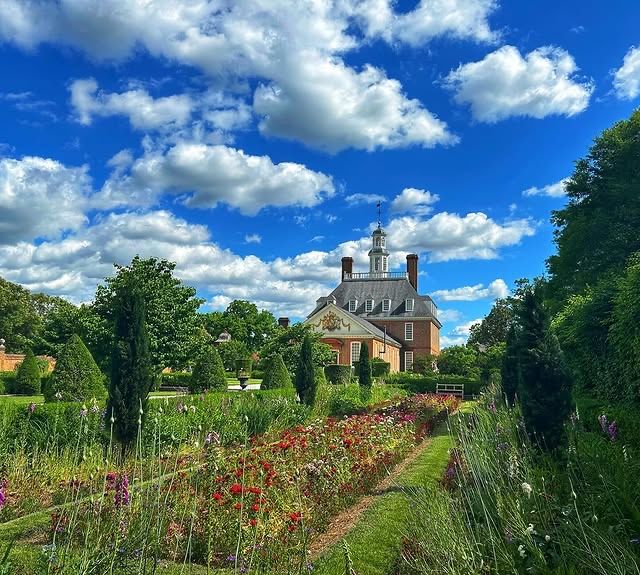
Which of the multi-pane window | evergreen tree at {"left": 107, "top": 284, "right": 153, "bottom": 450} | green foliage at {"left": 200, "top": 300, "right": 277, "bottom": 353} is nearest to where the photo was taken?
evergreen tree at {"left": 107, "top": 284, "right": 153, "bottom": 450}

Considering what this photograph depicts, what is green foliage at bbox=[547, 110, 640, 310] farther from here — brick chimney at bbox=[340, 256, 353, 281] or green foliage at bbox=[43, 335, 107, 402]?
brick chimney at bbox=[340, 256, 353, 281]

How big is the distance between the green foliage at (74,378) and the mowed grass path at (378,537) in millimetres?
6608

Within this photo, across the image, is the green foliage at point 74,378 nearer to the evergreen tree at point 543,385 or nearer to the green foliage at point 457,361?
the evergreen tree at point 543,385

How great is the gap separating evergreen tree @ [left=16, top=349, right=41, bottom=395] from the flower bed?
61.8ft

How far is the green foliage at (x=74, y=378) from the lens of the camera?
10.4 meters

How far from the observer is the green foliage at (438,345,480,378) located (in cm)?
4302

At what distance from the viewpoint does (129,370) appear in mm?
8688

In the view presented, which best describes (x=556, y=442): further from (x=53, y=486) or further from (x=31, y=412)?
(x=31, y=412)

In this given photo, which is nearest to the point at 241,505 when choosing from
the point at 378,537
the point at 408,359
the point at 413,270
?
the point at 378,537

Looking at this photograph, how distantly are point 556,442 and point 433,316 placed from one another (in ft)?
159

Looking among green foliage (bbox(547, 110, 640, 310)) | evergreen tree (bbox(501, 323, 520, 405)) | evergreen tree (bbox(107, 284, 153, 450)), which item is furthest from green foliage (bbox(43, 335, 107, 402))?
green foliage (bbox(547, 110, 640, 310))

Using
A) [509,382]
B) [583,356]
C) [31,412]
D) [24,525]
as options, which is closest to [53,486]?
[24,525]

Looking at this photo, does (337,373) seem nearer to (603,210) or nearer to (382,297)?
(603,210)

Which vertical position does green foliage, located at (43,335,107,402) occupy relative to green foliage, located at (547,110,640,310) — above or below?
below
